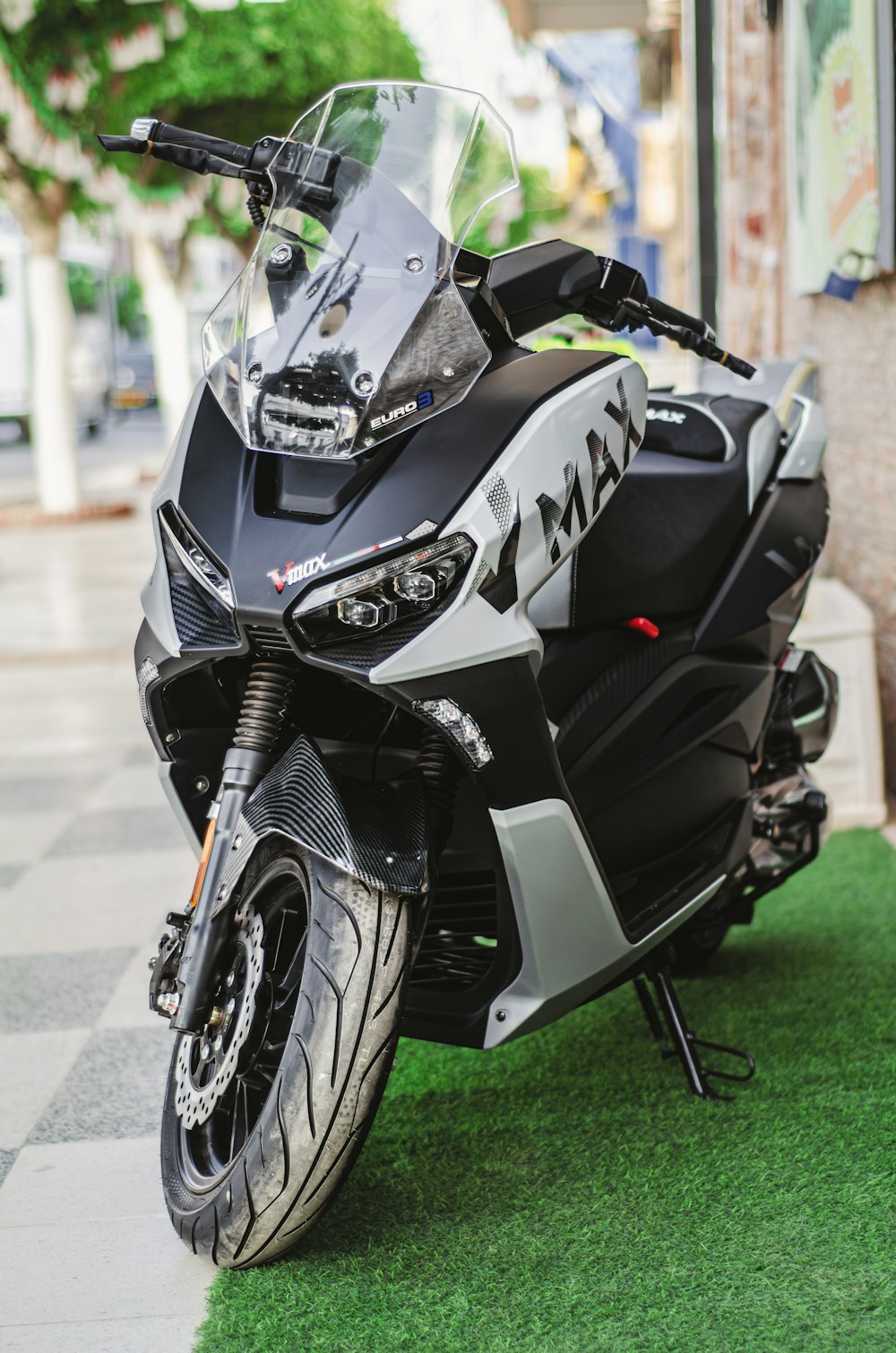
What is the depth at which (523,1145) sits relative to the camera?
2.54m

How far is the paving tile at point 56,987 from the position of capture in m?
3.34

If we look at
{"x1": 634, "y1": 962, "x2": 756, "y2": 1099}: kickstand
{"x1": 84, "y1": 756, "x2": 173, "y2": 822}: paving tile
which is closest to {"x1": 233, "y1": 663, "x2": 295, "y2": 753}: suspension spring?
{"x1": 634, "y1": 962, "x2": 756, "y2": 1099}: kickstand

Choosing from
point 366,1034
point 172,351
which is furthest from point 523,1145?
point 172,351

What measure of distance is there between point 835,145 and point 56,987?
3.64 meters

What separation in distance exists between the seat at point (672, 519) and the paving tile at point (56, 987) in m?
1.61

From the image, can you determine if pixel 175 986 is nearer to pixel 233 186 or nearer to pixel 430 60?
pixel 233 186

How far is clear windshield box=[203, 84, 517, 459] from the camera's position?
204 cm

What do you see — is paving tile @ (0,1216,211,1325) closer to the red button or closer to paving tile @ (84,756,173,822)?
the red button

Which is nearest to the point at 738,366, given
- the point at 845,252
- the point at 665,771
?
the point at 665,771

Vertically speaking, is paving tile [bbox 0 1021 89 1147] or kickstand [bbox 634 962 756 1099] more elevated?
kickstand [bbox 634 962 756 1099]

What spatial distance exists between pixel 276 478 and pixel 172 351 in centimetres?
1985

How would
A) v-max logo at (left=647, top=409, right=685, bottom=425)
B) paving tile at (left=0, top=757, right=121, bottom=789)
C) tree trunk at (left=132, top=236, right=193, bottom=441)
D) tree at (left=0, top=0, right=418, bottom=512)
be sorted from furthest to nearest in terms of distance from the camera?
tree trunk at (left=132, top=236, right=193, bottom=441) < tree at (left=0, top=0, right=418, bottom=512) < paving tile at (left=0, top=757, right=121, bottom=789) < v-max logo at (left=647, top=409, right=685, bottom=425)

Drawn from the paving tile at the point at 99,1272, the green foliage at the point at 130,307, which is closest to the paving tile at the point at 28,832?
the paving tile at the point at 99,1272

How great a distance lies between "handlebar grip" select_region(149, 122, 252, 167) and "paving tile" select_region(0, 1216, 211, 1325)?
5.22 ft
